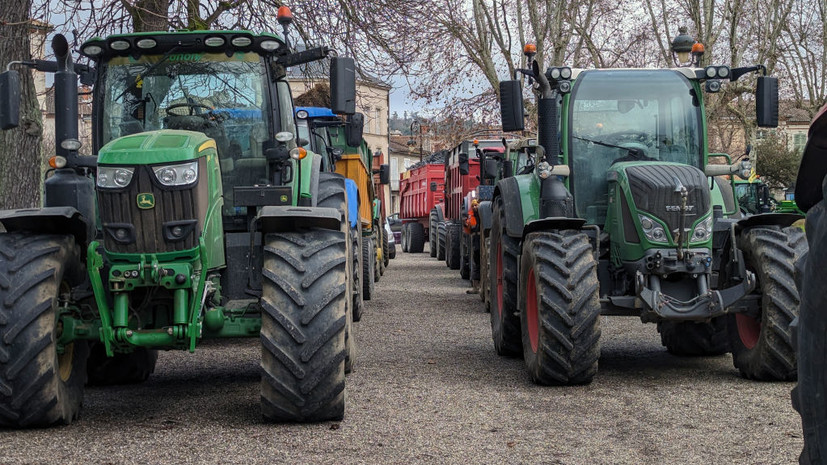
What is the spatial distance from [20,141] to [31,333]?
771cm

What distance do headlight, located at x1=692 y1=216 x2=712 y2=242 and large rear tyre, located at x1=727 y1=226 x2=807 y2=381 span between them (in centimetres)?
29

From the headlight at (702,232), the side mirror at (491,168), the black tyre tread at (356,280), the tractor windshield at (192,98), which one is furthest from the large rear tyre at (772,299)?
the side mirror at (491,168)

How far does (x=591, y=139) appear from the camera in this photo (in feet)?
28.6

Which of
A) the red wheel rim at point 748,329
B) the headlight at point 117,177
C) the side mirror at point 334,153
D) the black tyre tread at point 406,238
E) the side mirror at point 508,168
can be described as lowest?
the black tyre tread at point 406,238

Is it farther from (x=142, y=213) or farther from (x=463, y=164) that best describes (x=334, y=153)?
(x=142, y=213)

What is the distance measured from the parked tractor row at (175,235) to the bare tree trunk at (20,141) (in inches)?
239

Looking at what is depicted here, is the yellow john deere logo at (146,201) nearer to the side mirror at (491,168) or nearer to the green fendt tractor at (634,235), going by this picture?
the green fendt tractor at (634,235)

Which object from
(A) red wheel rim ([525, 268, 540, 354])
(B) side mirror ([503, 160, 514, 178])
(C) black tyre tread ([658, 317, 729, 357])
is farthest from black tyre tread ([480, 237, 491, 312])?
(A) red wheel rim ([525, 268, 540, 354])

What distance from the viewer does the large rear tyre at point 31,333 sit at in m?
5.95

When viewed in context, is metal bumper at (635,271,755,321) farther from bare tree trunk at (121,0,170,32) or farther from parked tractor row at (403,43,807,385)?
bare tree trunk at (121,0,170,32)

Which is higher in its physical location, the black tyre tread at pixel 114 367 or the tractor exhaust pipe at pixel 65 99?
the tractor exhaust pipe at pixel 65 99

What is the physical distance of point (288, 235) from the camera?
6.48 m

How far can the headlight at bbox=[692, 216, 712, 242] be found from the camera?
308 inches

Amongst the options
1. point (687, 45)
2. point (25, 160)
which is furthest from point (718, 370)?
point (25, 160)
